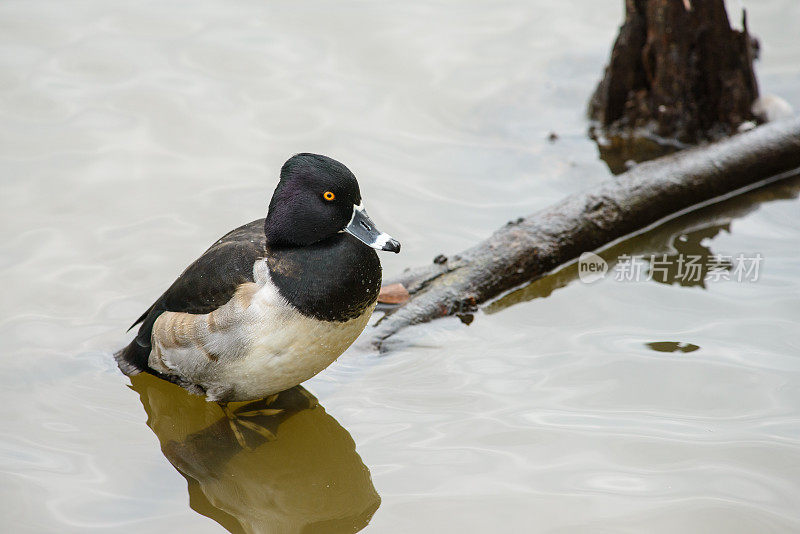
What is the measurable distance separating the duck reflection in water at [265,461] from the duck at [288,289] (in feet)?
1.08

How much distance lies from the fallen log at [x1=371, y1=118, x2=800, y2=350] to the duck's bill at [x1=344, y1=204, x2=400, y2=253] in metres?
0.89

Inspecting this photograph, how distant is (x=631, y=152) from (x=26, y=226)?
435cm

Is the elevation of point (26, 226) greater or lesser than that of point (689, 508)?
greater

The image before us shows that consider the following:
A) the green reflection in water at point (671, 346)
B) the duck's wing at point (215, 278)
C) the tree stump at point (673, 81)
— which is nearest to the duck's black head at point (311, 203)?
the duck's wing at point (215, 278)

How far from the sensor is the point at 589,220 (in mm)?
5590

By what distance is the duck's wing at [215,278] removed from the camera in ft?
13.4

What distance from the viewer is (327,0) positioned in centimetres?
872

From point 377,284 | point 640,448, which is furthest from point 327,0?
point 640,448

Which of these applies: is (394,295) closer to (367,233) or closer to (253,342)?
(367,233)

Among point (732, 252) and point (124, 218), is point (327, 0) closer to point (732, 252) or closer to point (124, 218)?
point (124, 218)

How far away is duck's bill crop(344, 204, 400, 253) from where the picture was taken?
4027 millimetres

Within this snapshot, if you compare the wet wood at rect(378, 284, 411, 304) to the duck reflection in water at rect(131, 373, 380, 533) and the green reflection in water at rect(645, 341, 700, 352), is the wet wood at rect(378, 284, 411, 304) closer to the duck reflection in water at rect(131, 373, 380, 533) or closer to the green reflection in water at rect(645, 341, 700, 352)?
the duck reflection in water at rect(131, 373, 380, 533)

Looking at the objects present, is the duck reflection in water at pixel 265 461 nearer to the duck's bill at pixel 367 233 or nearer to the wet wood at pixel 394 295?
the wet wood at pixel 394 295

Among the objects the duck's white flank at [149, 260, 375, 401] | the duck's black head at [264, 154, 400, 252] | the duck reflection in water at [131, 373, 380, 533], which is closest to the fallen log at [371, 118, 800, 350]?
the duck reflection in water at [131, 373, 380, 533]
